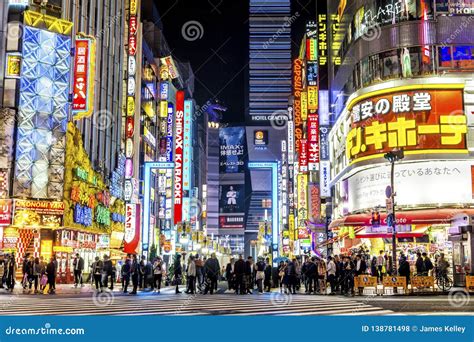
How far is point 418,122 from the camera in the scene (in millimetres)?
34344

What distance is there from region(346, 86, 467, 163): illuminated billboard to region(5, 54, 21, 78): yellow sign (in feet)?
66.8

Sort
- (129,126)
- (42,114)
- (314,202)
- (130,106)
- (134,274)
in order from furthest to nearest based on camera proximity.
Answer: (129,126), (130,106), (314,202), (42,114), (134,274)

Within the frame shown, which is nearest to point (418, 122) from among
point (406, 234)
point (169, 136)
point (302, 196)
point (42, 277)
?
point (406, 234)

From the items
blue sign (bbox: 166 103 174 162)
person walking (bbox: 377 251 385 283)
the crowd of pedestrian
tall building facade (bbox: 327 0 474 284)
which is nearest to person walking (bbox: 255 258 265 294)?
the crowd of pedestrian

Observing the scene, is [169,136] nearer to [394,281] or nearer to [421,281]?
[421,281]

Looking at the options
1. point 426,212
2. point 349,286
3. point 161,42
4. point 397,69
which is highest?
point 161,42

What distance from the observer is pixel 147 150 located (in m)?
69.2

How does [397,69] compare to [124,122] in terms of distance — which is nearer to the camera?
[397,69]

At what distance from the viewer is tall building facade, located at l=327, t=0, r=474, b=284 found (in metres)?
33.9

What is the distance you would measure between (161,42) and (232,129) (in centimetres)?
7061

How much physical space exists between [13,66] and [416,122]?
74.9 ft
